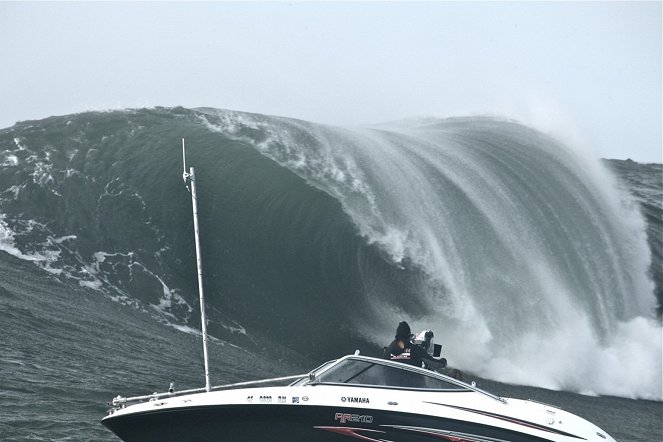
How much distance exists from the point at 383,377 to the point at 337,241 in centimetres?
1414

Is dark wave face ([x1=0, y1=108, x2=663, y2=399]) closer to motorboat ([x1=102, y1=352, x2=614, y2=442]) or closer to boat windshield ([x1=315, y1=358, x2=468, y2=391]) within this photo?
motorboat ([x1=102, y1=352, x2=614, y2=442])

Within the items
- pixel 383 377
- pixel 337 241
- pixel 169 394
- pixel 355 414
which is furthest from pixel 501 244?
pixel 169 394

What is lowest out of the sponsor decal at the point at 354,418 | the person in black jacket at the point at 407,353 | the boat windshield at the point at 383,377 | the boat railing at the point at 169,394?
the sponsor decal at the point at 354,418

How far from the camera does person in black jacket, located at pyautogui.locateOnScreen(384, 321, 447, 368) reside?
568 inches

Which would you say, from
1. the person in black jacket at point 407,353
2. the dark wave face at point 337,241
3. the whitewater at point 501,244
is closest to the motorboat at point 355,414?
the person in black jacket at point 407,353

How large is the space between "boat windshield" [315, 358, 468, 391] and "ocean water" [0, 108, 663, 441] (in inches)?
175

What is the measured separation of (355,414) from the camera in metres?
13.2

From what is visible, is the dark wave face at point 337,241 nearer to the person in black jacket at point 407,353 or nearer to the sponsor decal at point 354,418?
the person in black jacket at point 407,353

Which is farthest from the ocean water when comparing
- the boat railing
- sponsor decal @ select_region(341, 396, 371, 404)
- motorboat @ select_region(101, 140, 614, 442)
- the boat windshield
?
sponsor decal @ select_region(341, 396, 371, 404)

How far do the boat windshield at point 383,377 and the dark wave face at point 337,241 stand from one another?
9.28 metres

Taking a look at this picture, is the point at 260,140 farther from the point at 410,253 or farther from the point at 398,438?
the point at 398,438

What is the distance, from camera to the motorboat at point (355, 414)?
514 inches

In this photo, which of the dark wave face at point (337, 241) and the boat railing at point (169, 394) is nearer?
the boat railing at point (169, 394)

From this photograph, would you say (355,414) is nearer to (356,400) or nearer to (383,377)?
(356,400)
